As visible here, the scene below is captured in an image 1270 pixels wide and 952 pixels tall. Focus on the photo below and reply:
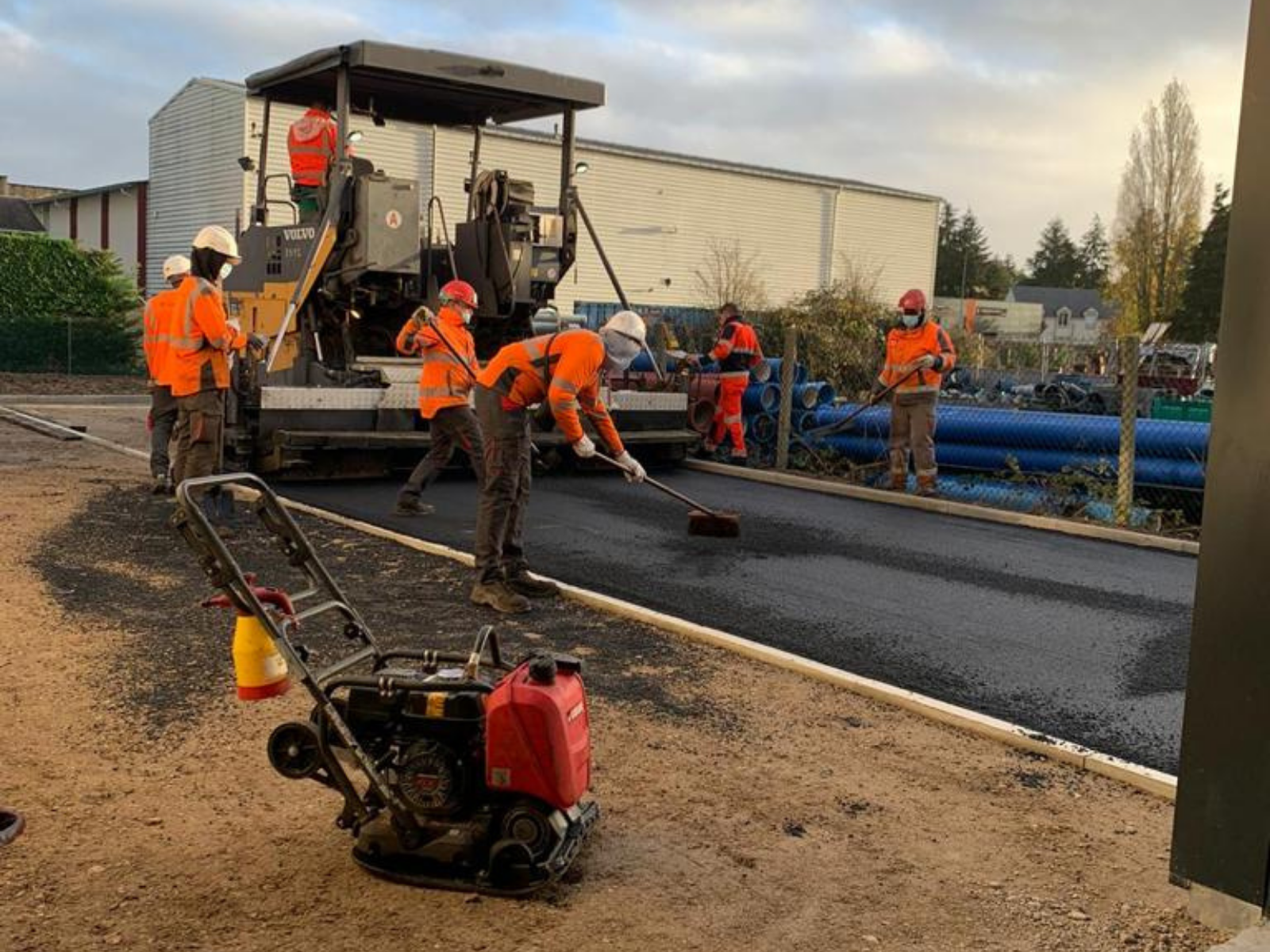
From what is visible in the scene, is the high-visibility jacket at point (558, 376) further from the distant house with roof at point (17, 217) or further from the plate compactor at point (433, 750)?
the distant house with roof at point (17, 217)

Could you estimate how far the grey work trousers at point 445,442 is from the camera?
353 inches

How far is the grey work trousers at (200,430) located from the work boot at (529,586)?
236 cm

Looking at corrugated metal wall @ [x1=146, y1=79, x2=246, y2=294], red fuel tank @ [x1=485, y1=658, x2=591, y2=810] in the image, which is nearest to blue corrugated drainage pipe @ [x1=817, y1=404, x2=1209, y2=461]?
red fuel tank @ [x1=485, y1=658, x2=591, y2=810]

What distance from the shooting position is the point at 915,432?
10961 millimetres

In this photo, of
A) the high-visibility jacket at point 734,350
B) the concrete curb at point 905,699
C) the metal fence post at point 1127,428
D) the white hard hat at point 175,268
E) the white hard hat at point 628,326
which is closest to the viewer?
the concrete curb at point 905,699

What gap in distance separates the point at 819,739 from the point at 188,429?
194 inches

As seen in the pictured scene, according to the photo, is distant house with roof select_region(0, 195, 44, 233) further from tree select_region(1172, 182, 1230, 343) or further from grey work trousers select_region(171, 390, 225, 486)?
tree select_region(1172, 182, 1230, 343)

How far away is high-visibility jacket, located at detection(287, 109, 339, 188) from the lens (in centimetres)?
1067

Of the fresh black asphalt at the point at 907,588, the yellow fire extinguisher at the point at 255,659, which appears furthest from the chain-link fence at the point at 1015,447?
the yellow fire extinguisher at the point at 255,659

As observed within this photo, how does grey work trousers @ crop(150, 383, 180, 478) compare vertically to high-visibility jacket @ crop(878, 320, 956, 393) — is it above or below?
below

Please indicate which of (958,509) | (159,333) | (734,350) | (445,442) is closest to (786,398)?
(734,350)

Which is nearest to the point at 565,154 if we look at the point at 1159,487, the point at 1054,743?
the point at 1159,487

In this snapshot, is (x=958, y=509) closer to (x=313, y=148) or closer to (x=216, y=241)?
(x=216, y=241)

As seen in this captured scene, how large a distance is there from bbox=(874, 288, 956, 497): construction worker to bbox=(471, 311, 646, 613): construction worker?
193 inches
